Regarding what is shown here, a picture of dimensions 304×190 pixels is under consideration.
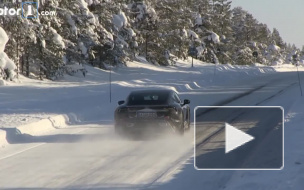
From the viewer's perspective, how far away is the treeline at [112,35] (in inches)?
1249

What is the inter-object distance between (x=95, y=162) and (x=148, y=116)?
303 cm

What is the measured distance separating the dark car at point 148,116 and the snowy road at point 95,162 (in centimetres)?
35

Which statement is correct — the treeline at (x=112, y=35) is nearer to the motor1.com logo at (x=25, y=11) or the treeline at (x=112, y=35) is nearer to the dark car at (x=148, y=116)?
the motor1.com logo at (x=25, y=11)

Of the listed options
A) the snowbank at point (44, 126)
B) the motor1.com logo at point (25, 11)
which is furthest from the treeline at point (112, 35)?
the snowbank at point (44, 126)

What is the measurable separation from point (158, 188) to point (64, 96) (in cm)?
1848

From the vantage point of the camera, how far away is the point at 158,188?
25.2ft

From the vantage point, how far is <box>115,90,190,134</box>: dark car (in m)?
12.8

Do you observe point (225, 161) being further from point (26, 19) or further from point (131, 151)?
point (26, 19)

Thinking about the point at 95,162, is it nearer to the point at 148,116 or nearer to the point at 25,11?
the point at 148,116

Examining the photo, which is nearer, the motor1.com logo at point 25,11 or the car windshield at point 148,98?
the car windshield at point 148,98

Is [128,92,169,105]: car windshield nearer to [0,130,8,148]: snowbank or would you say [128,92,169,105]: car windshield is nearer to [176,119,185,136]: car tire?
[176,119,185,136]: car tire

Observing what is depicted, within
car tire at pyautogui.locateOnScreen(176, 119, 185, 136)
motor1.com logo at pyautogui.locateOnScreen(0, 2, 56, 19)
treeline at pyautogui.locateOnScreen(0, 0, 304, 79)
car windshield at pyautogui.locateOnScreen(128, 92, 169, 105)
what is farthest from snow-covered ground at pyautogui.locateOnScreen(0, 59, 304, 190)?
motor1.com logo at pyautogui.locateOnScreen(0, 2, 56, 19)
